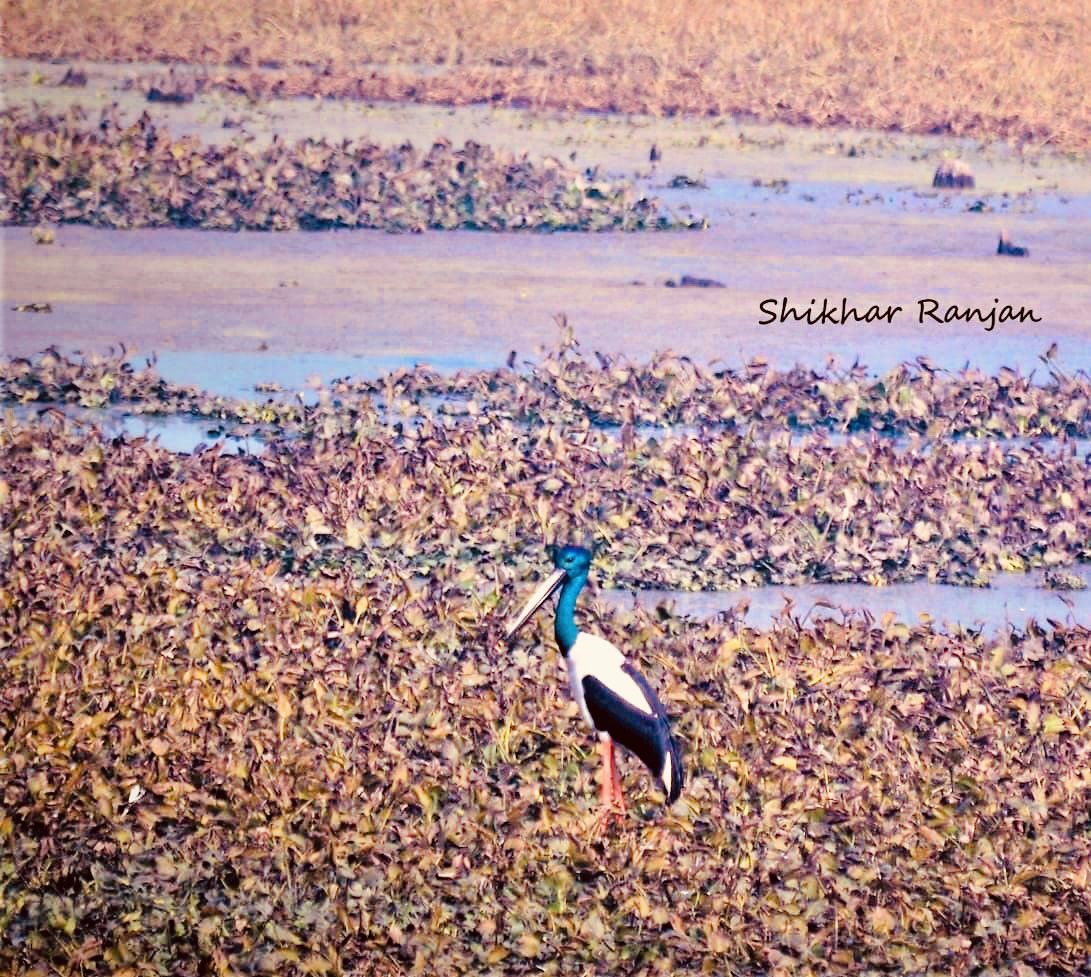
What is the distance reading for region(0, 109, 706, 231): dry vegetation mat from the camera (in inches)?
274

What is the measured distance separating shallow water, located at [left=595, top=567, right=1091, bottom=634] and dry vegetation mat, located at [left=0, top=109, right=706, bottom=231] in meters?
2.78

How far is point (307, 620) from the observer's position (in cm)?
479

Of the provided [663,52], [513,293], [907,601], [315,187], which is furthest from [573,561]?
[315,187]

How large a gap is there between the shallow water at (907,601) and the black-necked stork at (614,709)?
0.95m

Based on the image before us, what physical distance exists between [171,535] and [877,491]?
83.9 inches

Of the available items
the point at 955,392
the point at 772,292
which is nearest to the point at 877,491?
the point at 955,392

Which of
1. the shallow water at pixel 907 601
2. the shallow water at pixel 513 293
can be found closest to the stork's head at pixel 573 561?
the shallow water at pixel 907 601

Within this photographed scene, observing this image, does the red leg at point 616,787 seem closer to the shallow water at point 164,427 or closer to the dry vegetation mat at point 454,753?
the dry vegetation mat at point 454,753

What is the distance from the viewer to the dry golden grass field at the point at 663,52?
629 centimetres

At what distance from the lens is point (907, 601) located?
211 inches

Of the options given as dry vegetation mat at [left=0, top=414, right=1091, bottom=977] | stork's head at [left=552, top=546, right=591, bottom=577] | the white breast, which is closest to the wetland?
dry vegetation mat at [left=0, top=414, right=1091, bottom=977]

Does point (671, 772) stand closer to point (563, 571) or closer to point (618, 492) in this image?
point (563, 571)

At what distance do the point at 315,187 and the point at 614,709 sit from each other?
4.14 m

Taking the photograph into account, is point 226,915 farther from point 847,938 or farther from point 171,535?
point 171,535
